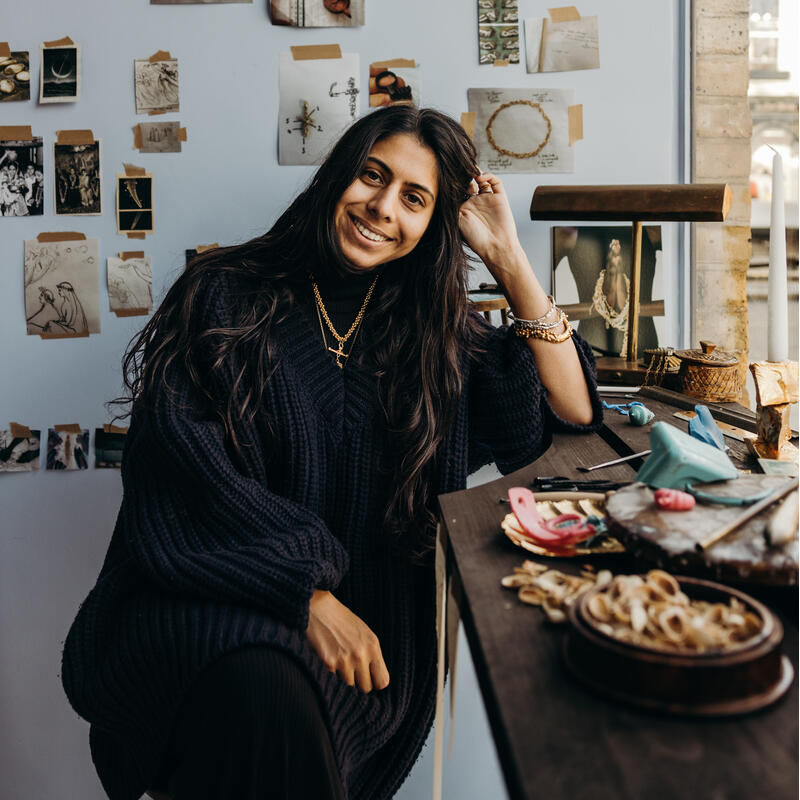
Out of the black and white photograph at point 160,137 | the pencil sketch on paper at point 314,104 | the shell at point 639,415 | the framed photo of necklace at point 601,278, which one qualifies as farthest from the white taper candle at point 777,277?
the black and white photograph at point 160,137

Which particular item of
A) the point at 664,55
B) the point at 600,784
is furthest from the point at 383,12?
the point at 600,784

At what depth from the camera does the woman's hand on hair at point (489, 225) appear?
1.39 m

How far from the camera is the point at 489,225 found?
1416 mm

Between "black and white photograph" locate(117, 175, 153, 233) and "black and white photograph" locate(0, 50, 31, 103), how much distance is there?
27 cm

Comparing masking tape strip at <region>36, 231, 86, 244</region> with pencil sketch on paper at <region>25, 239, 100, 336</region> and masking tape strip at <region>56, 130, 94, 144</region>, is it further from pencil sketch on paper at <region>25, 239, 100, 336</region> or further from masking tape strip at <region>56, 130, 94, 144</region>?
masking tape strip at <region>56, 130, 94, 144</region>

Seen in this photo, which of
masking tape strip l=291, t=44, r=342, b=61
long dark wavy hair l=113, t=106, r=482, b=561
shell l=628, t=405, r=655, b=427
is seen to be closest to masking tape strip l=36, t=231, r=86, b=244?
long dark wavy hair l=113, t=106, r=482, b=561

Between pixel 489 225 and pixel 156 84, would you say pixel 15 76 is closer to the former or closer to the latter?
pixel 156 84

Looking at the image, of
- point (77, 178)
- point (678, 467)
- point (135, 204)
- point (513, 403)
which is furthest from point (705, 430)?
point (77, 178)

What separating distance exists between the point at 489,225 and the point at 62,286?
3.07ft

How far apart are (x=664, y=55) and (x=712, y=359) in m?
0.71

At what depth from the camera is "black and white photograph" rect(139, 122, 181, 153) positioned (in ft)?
5.47

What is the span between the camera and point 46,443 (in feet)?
5.76

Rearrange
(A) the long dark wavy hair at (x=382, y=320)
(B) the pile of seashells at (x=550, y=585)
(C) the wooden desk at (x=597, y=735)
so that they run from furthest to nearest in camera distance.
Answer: (A) the long dark wavy hair at (x=382, y=320), (B) the pile of seashells at (x=550, y=585), (C) the wooden desk at (x=597, y=735)

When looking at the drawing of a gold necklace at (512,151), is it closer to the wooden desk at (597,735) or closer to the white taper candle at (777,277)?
the white taper candle at (777,277)
